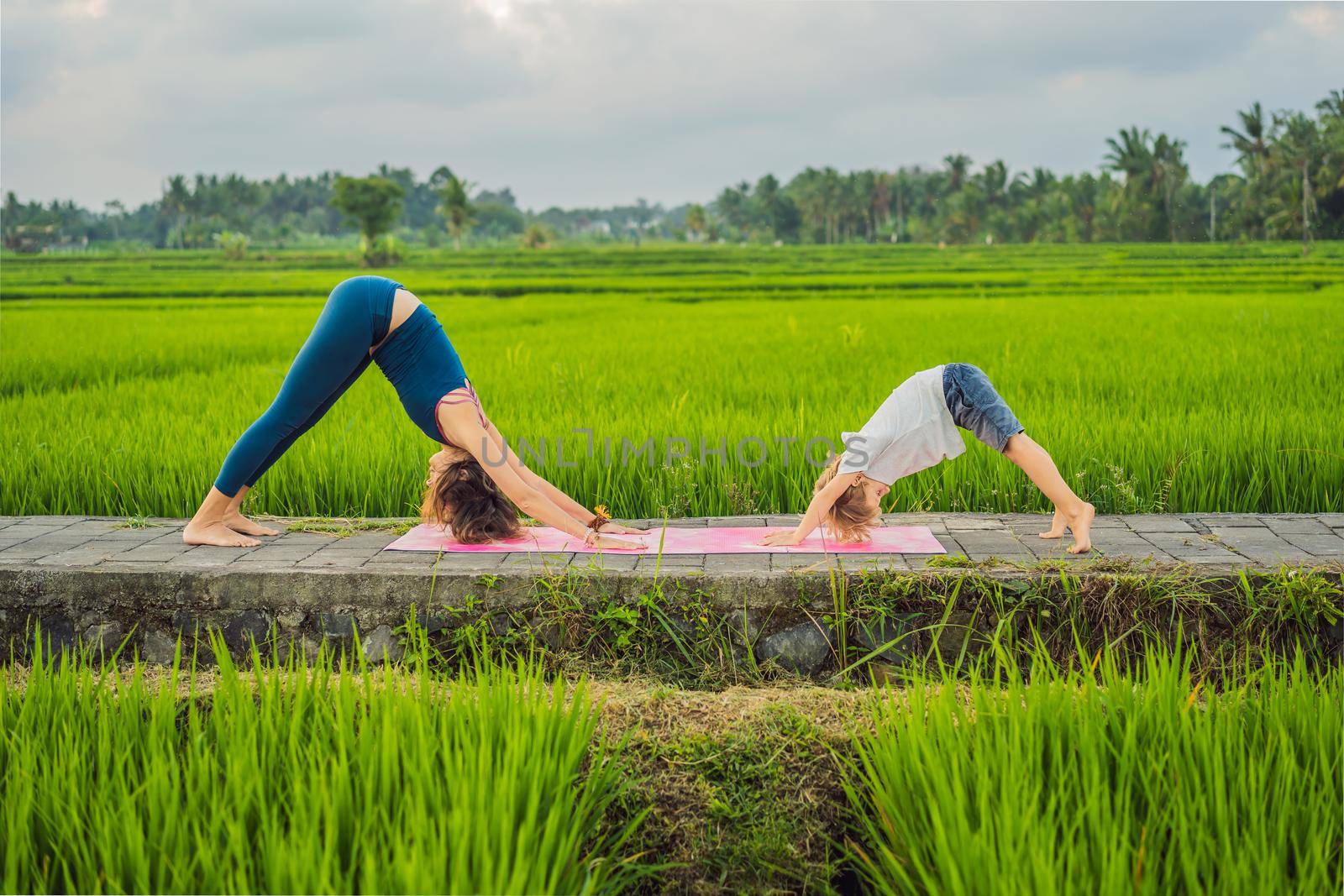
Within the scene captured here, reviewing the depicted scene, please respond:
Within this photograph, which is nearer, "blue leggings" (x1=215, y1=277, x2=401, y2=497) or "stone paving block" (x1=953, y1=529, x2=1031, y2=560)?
"stone paving block" (x1=953, y1=529, x2=1031, y2=560)

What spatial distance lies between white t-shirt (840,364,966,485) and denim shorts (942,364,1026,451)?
0.10 feet

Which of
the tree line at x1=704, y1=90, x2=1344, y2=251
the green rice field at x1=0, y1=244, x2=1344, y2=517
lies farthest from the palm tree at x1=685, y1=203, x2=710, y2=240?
the green rice field at x1=0, y1=244, x2=1344, y2=517

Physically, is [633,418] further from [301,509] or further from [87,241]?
[87,241]

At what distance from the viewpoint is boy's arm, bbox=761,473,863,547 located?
3275 millimetres

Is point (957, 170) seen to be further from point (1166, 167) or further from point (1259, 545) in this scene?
point (1259, 545)

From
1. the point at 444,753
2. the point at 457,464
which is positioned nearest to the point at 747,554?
the point at 457,464

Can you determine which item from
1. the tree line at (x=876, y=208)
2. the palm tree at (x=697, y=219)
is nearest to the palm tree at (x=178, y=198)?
the tree line at (x=876, y=208)

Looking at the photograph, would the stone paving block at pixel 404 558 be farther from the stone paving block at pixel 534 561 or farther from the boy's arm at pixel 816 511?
the boy's arm at pixel 816 511

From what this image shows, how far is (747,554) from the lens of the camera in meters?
3.37

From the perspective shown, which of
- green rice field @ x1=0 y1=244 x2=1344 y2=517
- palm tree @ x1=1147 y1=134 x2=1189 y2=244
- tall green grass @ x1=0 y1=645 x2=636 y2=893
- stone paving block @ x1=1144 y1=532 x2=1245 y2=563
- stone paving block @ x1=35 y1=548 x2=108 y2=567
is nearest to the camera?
tall green grass @ x1=0 y1=645 x2=636 y2=893

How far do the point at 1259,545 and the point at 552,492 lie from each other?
7.69 ft

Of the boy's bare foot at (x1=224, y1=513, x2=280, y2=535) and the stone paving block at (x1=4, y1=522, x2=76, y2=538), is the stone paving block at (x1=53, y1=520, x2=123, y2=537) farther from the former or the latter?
the boy's bare foot at (x1=224, y1=513, x2=280, y2=535)

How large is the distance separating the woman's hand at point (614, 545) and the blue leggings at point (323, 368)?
37.3 inches

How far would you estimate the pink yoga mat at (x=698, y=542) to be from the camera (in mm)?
3410
